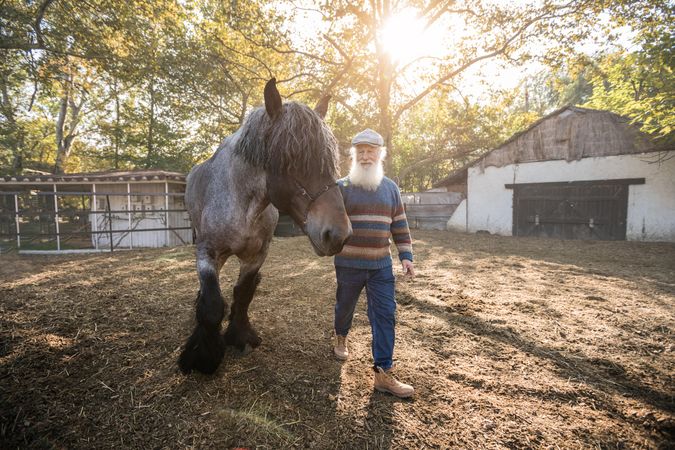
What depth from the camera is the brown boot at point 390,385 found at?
212 cm

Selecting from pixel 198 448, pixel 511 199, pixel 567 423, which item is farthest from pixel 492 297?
pixel 511 199

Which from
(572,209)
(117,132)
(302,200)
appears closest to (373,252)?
(302,200)

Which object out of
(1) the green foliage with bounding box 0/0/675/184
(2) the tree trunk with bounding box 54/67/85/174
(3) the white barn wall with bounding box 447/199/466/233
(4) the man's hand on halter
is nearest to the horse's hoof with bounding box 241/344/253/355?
(4) the man's hand on halter

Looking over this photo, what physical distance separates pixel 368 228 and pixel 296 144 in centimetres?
86

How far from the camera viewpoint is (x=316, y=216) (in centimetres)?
183

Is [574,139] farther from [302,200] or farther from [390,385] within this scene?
[302,200]

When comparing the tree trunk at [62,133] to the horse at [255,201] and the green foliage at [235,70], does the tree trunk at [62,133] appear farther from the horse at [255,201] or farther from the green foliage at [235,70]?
the horse at [255,201]

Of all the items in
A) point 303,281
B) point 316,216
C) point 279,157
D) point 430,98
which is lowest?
point 303,281

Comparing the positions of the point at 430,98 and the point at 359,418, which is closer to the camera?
the point at 359,418

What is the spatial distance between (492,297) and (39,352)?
546 centimetres

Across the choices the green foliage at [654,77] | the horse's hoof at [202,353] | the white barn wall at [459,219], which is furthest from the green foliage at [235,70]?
the horse's hoof at [202,353]

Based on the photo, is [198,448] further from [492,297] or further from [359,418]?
[492,297]

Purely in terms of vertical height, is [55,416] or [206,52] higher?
[206,52]

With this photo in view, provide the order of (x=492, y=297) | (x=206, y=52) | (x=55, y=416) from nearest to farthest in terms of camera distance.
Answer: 1. (x=55, y=416)
2. (x=492, y=297)
3. (x=206, y=52)
